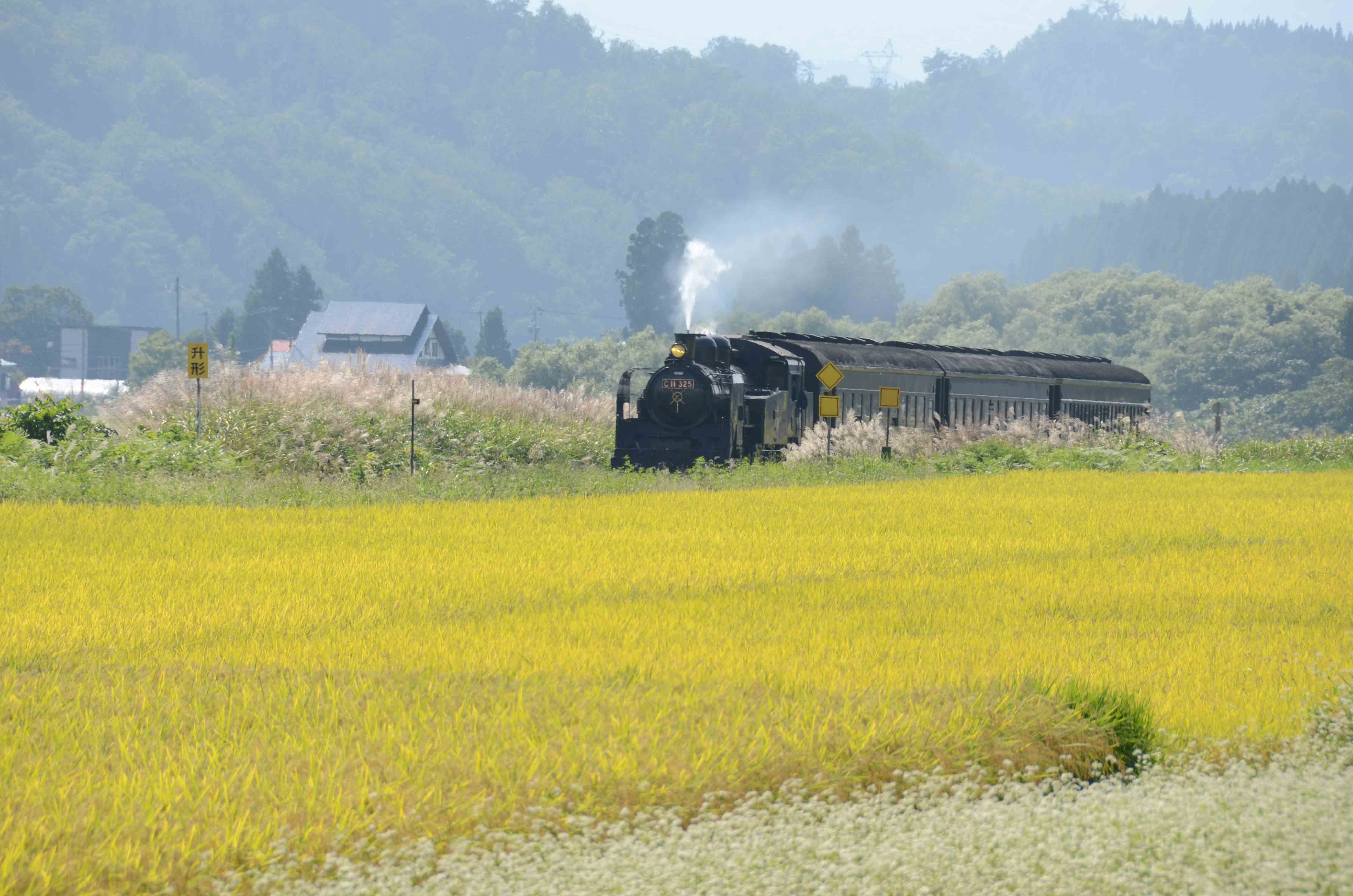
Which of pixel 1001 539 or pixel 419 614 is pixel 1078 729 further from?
pixel 1001 539

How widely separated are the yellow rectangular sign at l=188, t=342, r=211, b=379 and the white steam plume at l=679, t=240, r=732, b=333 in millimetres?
82735

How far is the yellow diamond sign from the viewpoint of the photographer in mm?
29641

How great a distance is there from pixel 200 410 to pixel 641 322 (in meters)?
122

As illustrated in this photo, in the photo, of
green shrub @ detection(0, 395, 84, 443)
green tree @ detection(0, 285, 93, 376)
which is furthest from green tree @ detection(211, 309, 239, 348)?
green shrub @ detection(0, 395, 84, 443)

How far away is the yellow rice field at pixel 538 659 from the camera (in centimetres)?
602

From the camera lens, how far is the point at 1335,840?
18.7 ft

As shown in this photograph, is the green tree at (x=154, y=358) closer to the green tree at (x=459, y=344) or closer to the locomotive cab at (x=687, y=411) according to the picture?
the green tree at (x=459, y=344)

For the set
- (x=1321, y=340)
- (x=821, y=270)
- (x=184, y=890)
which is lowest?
(x=184, y=890)

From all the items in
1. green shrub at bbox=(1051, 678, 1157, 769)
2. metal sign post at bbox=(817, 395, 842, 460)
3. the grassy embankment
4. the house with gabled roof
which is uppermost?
the house with gabled roof

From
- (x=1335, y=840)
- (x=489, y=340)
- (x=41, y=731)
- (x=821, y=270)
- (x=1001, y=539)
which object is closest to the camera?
(x=1335, y=840)

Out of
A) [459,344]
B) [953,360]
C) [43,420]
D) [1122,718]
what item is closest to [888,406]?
[953,360]

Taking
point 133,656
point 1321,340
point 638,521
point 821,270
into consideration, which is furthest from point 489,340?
point 133,656

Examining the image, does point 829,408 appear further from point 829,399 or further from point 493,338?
point 493,338

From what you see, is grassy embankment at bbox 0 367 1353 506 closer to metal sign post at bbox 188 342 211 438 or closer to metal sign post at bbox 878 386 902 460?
metal sign post at bbox 878 386 902 460
